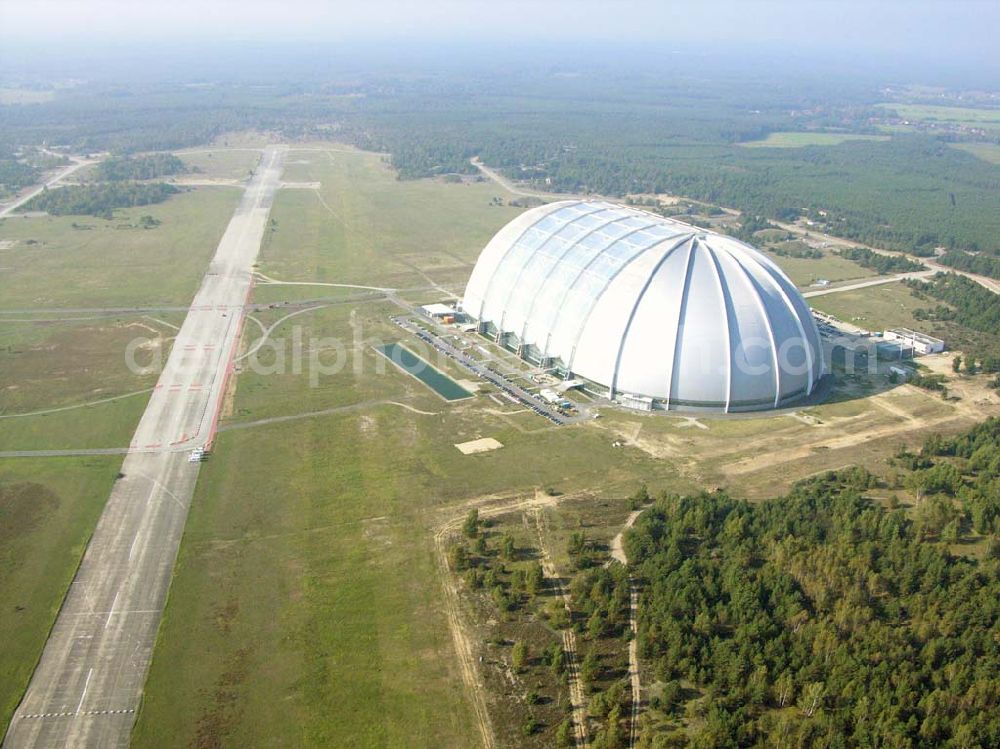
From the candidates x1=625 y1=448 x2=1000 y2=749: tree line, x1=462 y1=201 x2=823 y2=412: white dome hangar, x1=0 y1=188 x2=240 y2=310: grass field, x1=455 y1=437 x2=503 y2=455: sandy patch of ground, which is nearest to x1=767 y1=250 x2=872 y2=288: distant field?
x1=462 y1=201 x2=823 y2=412: white dome hangar

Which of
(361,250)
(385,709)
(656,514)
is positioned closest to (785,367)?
(656,514)

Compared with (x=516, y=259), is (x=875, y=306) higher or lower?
lower

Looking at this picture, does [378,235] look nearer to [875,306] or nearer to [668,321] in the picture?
[875,306]

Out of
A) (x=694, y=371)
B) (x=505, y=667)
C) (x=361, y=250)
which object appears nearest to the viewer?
(x=505, y=667)

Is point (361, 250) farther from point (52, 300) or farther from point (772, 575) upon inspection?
point (772, 575)

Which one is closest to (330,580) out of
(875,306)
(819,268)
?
(875,306)

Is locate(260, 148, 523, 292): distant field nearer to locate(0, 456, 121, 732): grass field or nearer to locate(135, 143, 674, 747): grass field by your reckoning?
locate(135, 143, 674, 747): grass field
